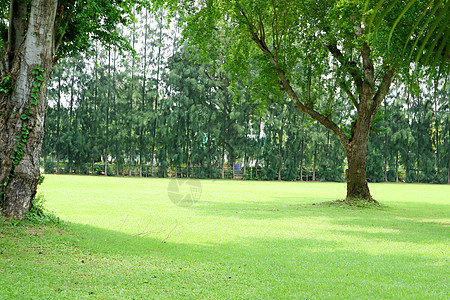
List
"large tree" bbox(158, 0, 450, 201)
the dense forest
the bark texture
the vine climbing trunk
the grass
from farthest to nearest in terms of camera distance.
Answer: the dense forest → the bark texture → "large tree" bbox(158, 0, 450, 201) → the vine climbing trunk → the grass

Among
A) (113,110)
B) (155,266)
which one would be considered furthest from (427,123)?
(155,266)

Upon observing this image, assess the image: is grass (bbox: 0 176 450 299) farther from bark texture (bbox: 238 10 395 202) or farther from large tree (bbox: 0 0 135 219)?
bark texture (bbox: 238 10 395 202)

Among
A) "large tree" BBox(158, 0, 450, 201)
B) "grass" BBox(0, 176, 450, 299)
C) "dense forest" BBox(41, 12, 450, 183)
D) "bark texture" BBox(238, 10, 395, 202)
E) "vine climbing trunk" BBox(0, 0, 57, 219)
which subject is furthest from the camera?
"dense forest" BBox(41, 12, 450, 183)

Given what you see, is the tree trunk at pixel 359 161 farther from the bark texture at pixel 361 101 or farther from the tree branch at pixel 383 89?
the tree branch at pixel 383 89

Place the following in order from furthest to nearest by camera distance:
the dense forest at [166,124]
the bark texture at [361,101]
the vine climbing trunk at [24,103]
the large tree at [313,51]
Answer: the dense forest at [166,124] → the bark texture at [361,101] → the large tree at [313,51] → the vine climbing trunk at [24,103]

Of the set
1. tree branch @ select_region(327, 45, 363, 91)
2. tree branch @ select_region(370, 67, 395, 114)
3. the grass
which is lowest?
the grass

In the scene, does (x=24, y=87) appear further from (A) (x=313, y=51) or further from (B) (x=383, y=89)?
(B) (x=383, y=89)

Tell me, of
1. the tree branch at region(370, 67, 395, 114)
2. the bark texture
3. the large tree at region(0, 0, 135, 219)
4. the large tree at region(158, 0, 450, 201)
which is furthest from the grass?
the tree branch at region(370, 67, 395, 114)

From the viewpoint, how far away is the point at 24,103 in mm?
7527

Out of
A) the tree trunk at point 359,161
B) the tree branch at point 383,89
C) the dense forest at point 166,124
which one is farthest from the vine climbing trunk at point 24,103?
the dense forest at point 166,124

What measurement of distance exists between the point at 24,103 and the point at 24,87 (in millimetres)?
323

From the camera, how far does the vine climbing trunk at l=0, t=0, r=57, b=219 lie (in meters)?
7.28

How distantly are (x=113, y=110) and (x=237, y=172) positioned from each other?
1769 cm

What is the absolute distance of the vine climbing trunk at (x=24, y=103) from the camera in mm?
7281
